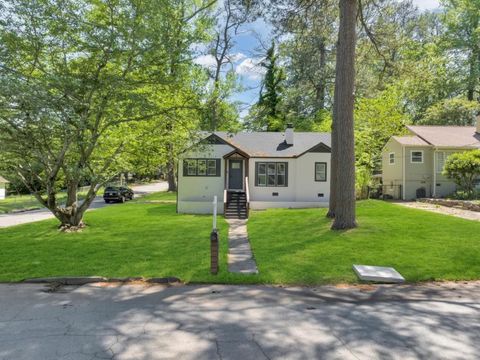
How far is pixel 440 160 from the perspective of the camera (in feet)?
86.1

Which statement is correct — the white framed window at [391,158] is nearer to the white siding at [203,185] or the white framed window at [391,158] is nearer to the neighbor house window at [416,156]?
the neighbor house window at [416,156]

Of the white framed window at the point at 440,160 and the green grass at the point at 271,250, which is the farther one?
the white framed window at the point at 440,160

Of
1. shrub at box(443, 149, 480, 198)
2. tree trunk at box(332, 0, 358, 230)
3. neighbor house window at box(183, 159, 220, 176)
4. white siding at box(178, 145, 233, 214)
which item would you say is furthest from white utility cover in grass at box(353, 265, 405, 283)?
shrub at box(443, 149, 480, 198)

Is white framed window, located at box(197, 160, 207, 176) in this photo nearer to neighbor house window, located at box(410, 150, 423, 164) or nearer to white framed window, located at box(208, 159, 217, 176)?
white framed window, located at box(208, 159, 217, 176)

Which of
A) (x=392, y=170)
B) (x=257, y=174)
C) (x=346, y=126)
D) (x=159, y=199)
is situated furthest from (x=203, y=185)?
(x=392, y=170)

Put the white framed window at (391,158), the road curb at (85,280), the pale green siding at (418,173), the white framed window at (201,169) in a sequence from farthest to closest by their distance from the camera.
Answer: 1. the white framed window at (391,158)
2. the pale green siding at (418,173)
3. the white framed window at (201,169)
4. the road curb at (85,280)

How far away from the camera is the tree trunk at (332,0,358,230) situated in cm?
1292

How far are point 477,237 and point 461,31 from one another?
3742cm

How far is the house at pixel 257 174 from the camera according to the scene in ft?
74.5

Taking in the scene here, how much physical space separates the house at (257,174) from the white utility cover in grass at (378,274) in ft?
43.1

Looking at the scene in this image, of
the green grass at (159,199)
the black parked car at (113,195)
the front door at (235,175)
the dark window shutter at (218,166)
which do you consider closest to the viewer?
the dark window shutter at (218,166)

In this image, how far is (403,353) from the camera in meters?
4.39

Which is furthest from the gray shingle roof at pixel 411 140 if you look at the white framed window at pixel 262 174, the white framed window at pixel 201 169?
the white framed window at pixel 201 169

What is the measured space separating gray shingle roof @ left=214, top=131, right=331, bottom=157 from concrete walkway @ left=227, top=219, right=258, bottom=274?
29.7 ft
